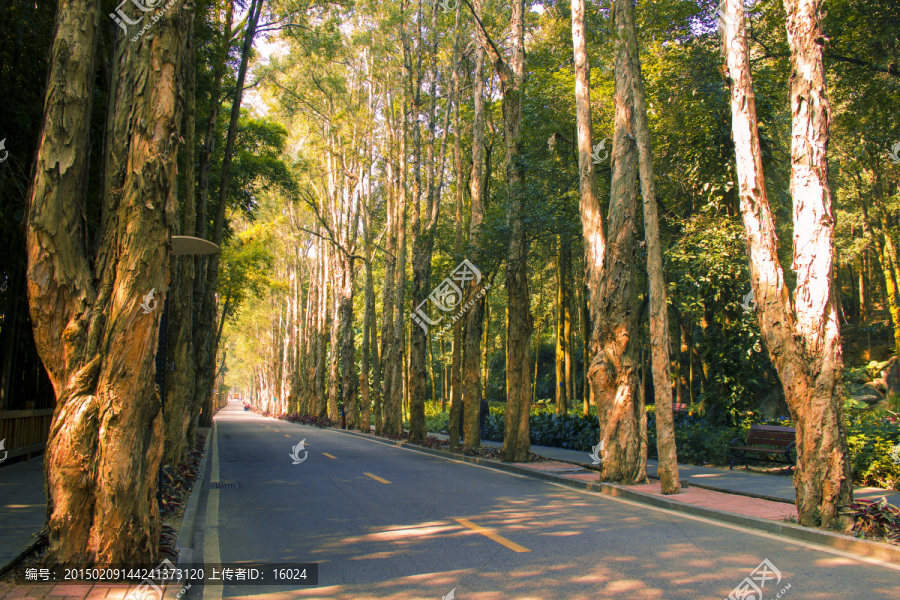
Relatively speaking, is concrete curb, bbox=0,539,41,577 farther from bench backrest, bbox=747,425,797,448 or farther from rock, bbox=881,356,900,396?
rock, bbox=881,356,900,396

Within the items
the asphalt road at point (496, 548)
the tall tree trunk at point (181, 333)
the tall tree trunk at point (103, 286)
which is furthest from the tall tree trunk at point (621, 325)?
the tall tree trunk at point (103, 286)

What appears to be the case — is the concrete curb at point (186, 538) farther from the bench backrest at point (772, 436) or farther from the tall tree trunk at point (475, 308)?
the bench backrest at point (772, 436)

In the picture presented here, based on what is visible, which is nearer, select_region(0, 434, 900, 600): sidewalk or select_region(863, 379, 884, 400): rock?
select_region(0, 434, 900, 600): sidewalk

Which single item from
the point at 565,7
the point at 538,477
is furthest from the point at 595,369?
the point at 565,7

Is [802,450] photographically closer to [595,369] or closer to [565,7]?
[595,369]

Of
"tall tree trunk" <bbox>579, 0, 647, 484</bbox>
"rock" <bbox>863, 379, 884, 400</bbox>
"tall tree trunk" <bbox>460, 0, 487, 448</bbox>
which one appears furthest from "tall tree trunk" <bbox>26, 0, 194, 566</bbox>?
"rock" <bbox>863, 379, 884, 400</bbox>

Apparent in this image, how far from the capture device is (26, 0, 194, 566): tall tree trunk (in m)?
5.30

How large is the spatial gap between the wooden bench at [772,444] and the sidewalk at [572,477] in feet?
1.58

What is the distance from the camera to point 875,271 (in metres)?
38.7

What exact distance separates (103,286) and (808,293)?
8104 millimetres

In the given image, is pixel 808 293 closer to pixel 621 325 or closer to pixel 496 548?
pixel 621 325

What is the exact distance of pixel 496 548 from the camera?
22.1 ft

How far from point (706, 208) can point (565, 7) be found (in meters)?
9.42

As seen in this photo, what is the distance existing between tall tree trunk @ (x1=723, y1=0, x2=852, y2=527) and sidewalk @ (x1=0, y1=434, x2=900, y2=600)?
1.01m
